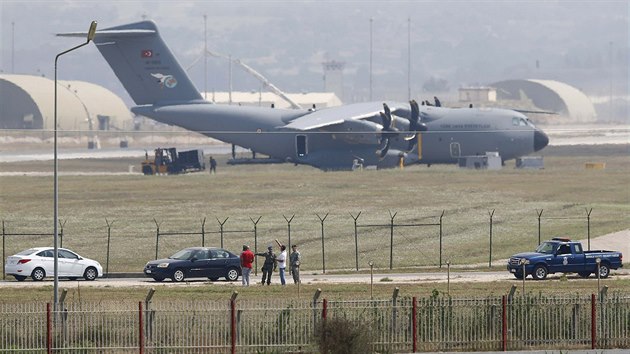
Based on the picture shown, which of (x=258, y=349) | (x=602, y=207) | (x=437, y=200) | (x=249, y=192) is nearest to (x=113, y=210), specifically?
(x=249, y=192)

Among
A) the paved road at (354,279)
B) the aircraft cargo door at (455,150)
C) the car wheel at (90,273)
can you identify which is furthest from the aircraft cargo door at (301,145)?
the car wheel at (90,273)

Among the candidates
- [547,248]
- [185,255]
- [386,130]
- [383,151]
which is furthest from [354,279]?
[383,151]

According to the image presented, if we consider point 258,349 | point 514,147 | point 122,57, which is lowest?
point 258,349

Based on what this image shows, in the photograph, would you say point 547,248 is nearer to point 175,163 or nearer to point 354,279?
point 354,279

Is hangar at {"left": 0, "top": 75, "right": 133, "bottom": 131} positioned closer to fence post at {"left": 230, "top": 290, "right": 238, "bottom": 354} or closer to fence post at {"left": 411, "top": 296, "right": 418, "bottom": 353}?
fence post at {"left": 230, "top": 290, "right": 238, "bottom": 354}

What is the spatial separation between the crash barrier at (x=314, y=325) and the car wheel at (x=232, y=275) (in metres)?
13.2

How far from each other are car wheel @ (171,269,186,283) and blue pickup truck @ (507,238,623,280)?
34.4 feet

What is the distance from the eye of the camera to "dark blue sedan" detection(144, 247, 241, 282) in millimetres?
45969

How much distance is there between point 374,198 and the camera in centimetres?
7306

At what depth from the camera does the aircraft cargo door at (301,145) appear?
88.6 metres

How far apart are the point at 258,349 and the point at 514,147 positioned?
61278mm

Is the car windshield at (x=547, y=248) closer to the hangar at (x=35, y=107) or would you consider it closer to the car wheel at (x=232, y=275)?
the car wheel at (x=232, y=275)

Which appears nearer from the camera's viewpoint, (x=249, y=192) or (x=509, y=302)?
(x=509, y=302)

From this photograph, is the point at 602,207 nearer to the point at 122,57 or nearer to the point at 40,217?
the point at 40,217
